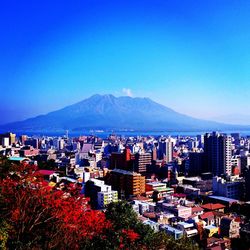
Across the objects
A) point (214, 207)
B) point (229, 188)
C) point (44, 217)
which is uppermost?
point (44, 217)

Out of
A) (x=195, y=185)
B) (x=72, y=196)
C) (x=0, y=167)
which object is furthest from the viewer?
(x=195, y=185)

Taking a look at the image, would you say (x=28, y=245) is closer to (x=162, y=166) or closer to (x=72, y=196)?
(x=72, y=196)

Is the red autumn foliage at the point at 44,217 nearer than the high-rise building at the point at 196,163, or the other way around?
the red autumn foliage at the point at 44,217

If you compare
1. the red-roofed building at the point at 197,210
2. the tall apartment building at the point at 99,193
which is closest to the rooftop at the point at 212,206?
the red-roofed building at the point at 197,210

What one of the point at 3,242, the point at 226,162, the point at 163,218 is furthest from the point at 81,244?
the point at 226,162

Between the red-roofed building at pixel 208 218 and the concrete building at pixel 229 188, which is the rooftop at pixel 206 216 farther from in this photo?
the concrete building at pixel 229 188

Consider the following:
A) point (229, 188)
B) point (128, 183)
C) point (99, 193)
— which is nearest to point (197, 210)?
point (99, 193)

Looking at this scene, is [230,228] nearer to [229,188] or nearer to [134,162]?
[229,188]
